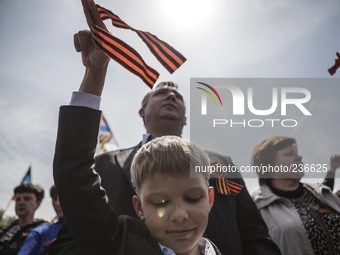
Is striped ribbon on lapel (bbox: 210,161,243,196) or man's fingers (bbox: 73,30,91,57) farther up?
man's fingers (bbox: 73,30,91,57)

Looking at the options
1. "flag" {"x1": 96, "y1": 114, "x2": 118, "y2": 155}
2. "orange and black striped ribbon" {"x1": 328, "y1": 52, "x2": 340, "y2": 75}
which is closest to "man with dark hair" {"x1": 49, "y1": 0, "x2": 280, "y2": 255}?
"orange and black striped ribbon" {"x1": 328, "y1": 52, "x2": 340, "y2": 75}

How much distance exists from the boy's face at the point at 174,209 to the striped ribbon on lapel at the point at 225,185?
0.69 metres

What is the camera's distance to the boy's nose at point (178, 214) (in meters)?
1.22

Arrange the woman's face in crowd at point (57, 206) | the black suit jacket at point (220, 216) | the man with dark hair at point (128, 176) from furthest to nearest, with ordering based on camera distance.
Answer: the woman's face in crowd at point (57, 206) < the black suit jacket at point (220, 216) < the man with dark hair at point (128, 176)

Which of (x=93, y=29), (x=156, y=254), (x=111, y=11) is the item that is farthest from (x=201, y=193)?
(x=111, y=11)

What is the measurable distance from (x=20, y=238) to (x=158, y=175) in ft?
13.1

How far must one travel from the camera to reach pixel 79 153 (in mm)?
1178

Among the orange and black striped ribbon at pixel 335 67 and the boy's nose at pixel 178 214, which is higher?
the orange and black striped ribbon at pixel 335 67

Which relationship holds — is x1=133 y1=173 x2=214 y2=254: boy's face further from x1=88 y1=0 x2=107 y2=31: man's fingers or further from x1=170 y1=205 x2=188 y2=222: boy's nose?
x1=88 y1=0 x2=107 y2=31: man's fingers

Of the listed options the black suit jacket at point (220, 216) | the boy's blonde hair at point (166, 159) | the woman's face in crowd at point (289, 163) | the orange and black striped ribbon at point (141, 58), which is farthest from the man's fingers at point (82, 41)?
the woman's face in crowd at point (289, 163)

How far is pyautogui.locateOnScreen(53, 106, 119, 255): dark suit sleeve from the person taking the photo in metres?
1.16

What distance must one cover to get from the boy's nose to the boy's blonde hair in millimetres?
174

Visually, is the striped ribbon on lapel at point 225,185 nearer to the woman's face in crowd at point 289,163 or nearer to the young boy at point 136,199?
the young boy at point 136,199

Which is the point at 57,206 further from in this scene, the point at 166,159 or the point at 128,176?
the point at 166,159
